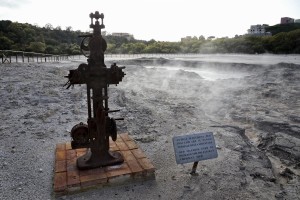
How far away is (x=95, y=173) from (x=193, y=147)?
1.49 m

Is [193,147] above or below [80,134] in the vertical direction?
below

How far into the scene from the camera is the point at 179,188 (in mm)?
3807

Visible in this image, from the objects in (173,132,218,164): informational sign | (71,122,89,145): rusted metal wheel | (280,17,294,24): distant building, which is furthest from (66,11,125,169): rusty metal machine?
(280,17,294,24): distant building

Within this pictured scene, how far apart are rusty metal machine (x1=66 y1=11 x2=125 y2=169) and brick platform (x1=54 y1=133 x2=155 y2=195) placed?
0.13 metres

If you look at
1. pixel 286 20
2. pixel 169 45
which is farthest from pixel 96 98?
pixel 286 20

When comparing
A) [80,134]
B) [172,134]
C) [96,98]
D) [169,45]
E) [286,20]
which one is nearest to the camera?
[96,98]

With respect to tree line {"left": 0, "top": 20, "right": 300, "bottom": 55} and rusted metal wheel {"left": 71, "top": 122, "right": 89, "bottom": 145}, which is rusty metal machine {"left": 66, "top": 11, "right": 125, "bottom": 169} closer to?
rusted metal wheel {"left": 71, "top": 122, "right": 89, "bottom": 145}

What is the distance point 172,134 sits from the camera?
19.5 ft

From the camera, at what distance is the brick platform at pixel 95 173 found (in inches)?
141

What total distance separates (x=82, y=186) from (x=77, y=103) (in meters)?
4.93

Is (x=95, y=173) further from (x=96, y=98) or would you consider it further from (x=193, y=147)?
(x=193, y=147)

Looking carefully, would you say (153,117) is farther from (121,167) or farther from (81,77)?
(81,77)

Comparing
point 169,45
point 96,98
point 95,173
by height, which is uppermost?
point 169,45

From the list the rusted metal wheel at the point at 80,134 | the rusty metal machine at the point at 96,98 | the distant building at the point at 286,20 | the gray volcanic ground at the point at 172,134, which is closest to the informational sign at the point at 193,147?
the gray volcanic ground at the point at 172,134
